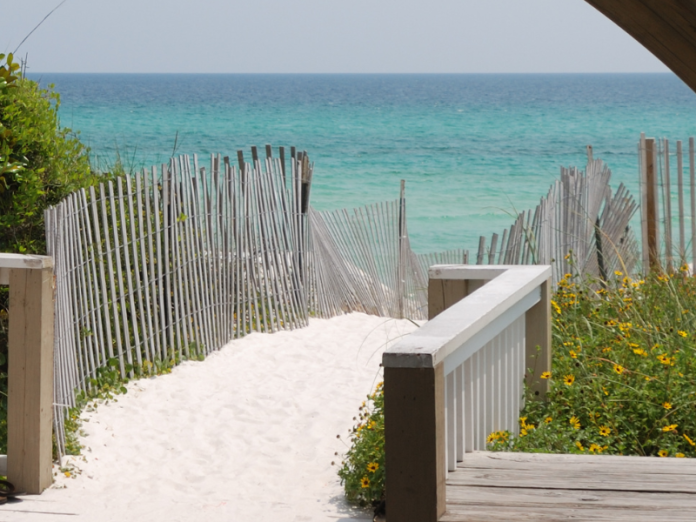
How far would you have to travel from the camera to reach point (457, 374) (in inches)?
99.8

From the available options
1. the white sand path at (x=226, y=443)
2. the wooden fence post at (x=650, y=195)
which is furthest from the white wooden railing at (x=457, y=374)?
the wooden fence post at (x=650, y=195)

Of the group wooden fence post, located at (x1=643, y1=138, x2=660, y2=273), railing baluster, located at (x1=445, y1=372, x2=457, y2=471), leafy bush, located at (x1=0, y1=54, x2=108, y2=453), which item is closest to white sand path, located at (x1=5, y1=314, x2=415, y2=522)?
leafy bush, located at (x1=0, y1=54, x2=108, y2=453)

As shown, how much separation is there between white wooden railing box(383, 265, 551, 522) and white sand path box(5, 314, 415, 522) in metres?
0.99

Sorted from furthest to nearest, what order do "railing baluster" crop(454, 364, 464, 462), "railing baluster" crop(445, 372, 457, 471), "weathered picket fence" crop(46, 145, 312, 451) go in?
"weathered picket fence" crop(46, 145, 312, 451) < "railing baluster" crop(454, 364, 464, 462) < "railing baluster" crop(445, 372, 457, 471)

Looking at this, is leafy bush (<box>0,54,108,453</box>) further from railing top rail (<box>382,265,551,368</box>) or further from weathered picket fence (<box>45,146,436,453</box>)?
railing top rail (<box>382,265,551,368</box>)

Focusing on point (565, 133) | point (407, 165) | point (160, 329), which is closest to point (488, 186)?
point (407, 165)

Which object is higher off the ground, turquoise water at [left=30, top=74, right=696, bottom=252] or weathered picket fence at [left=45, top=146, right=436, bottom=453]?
turquoise water at [left=30, top=74, right=696, bottom=252]

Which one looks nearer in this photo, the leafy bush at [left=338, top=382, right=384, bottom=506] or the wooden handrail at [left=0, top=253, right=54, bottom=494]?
the leafy bush at [left=338, top=382, right=384, bottom=506]

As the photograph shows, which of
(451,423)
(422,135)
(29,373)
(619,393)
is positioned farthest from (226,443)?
(422,135)

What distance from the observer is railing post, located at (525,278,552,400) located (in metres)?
3.41

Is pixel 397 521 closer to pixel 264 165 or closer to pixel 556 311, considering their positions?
pixel 556 311

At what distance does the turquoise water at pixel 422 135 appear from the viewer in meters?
25.5

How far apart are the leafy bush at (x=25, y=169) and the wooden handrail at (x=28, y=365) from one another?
0.69 m
